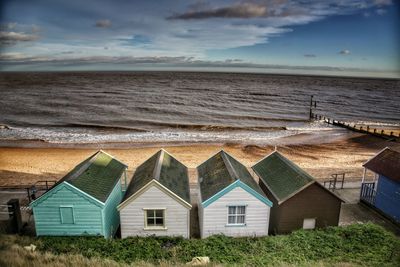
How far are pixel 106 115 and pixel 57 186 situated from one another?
151 ft

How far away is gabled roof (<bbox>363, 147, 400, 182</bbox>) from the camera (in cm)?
1638

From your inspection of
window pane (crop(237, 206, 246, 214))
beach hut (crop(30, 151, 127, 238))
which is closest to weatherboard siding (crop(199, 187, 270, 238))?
window pane (crop(237, 206, 246, 214))

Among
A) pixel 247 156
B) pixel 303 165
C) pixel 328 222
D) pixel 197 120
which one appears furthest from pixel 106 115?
pixel 328 222

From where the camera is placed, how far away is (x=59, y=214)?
44.0 ft

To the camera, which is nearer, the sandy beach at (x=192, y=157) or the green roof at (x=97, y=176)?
the green roof at (x=97, y=176)

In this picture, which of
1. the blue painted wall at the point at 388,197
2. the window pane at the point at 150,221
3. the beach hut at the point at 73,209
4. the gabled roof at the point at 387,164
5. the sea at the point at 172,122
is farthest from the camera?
the sea at the point at 172,122

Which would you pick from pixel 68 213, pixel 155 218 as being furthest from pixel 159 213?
pixel 68 213

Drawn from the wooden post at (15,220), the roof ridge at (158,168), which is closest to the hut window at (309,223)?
the roof ridge at (158,168)

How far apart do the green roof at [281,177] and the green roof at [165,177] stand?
4.96 meters

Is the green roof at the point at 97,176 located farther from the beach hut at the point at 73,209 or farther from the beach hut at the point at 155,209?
the beach hut at the point at 155,209

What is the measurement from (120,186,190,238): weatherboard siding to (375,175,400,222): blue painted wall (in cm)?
1245

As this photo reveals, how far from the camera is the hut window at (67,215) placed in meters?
13.4

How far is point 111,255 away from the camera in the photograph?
1159 cm

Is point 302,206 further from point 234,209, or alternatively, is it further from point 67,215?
point 67,215
